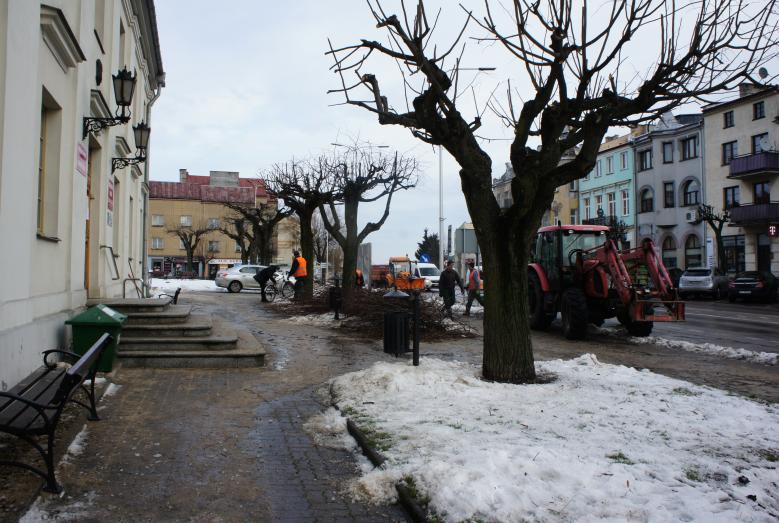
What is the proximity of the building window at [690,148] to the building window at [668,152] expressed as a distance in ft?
3.13

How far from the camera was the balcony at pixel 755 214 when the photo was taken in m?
35.8

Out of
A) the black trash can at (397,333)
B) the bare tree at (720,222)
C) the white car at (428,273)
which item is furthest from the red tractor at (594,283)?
the bare tree at (720,222)

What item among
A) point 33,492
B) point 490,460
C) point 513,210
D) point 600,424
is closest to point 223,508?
point 33,492

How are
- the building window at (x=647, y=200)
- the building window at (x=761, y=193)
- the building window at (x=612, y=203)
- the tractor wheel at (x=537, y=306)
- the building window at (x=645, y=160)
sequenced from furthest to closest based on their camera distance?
1. the building window at (x=612, y=203)
2. the building window at (x=645, y=160)
3. the building window at (x=647, y=200)
4. the building window at (x=761, y=193)
5. the tractor wheel at (x=537, y=306)

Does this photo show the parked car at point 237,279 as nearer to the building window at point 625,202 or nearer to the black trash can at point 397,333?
the black trash can at point 397,333

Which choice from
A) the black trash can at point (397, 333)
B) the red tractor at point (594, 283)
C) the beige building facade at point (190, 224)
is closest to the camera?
the black trash can at point (397, 333)

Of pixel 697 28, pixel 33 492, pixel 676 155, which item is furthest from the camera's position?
pixel 676 155

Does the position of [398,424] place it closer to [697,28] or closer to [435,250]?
[697,28]

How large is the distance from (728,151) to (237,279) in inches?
1318

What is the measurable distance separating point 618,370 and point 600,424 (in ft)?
9.88

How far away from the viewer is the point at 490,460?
3.94 metres

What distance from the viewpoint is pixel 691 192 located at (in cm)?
4453

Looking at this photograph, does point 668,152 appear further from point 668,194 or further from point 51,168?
point 51,168

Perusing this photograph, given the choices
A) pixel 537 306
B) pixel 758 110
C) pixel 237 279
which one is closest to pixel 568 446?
pixel 537 306
